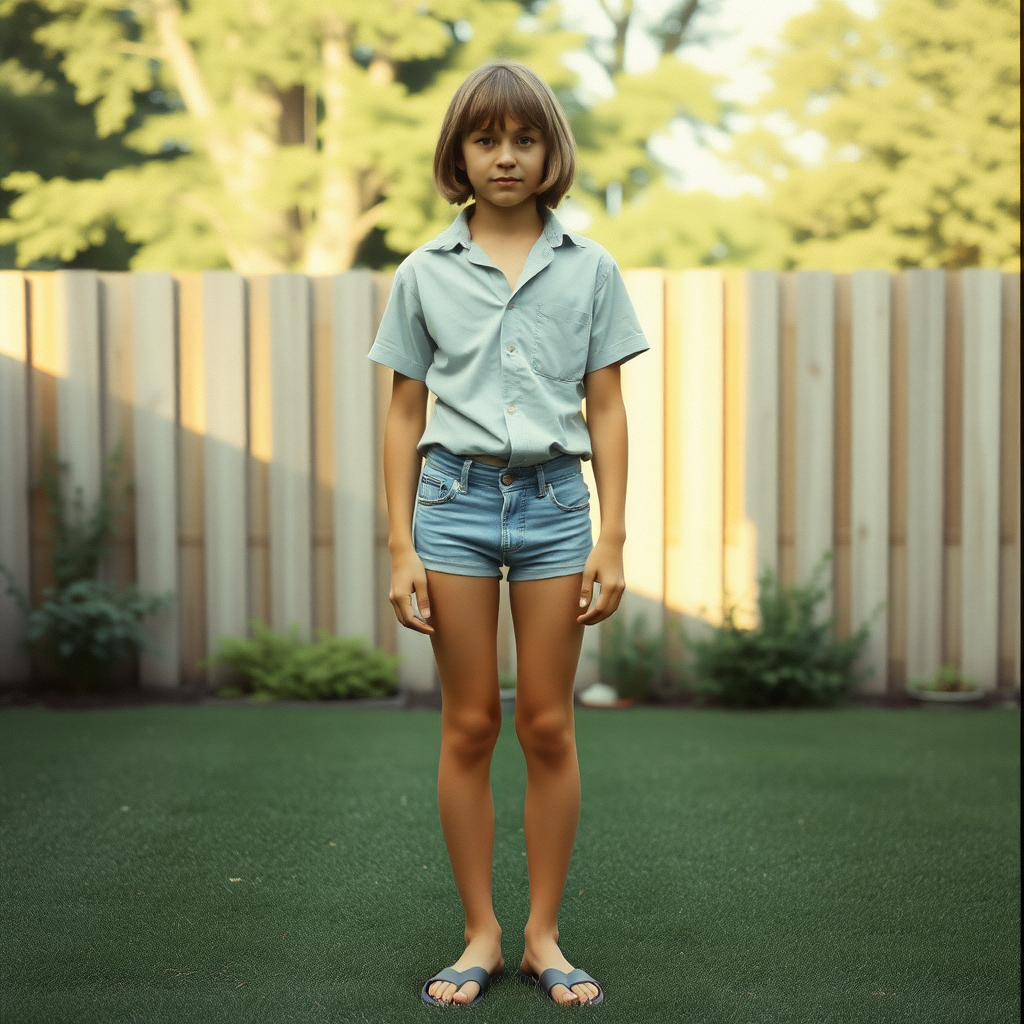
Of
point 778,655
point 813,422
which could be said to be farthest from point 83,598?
point 813,422

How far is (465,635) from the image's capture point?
2.00 meters

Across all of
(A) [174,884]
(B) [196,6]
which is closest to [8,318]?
(A) [174,884]

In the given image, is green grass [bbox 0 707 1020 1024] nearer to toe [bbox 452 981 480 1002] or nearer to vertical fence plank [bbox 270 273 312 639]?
toe [bbox 452 981 480 1002]

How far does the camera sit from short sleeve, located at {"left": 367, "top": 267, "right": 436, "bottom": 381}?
2.02 metres

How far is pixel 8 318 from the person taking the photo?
15.4 feet

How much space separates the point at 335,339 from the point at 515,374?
3.07 metres

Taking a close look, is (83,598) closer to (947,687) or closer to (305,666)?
(305,666)

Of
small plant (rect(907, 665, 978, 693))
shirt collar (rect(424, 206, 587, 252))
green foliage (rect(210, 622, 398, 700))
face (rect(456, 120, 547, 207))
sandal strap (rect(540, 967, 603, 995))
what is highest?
face (rect(456, 120, 547, 207))

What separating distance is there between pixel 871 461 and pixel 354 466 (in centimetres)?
239

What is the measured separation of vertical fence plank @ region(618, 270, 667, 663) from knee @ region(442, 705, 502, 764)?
Result: 286 cm

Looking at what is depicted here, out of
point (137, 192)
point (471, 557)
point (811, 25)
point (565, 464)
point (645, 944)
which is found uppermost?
point (811, 25)

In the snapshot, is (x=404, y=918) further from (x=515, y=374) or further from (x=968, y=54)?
(x=968, y=54)

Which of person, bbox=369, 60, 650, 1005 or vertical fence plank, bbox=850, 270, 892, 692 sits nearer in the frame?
person, bbox=369, 60, 650, 1005

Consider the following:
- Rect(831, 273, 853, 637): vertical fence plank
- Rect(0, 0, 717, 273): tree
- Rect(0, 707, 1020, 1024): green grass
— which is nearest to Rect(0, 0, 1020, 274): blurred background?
Rect(0, 0, 717, 273): tree
